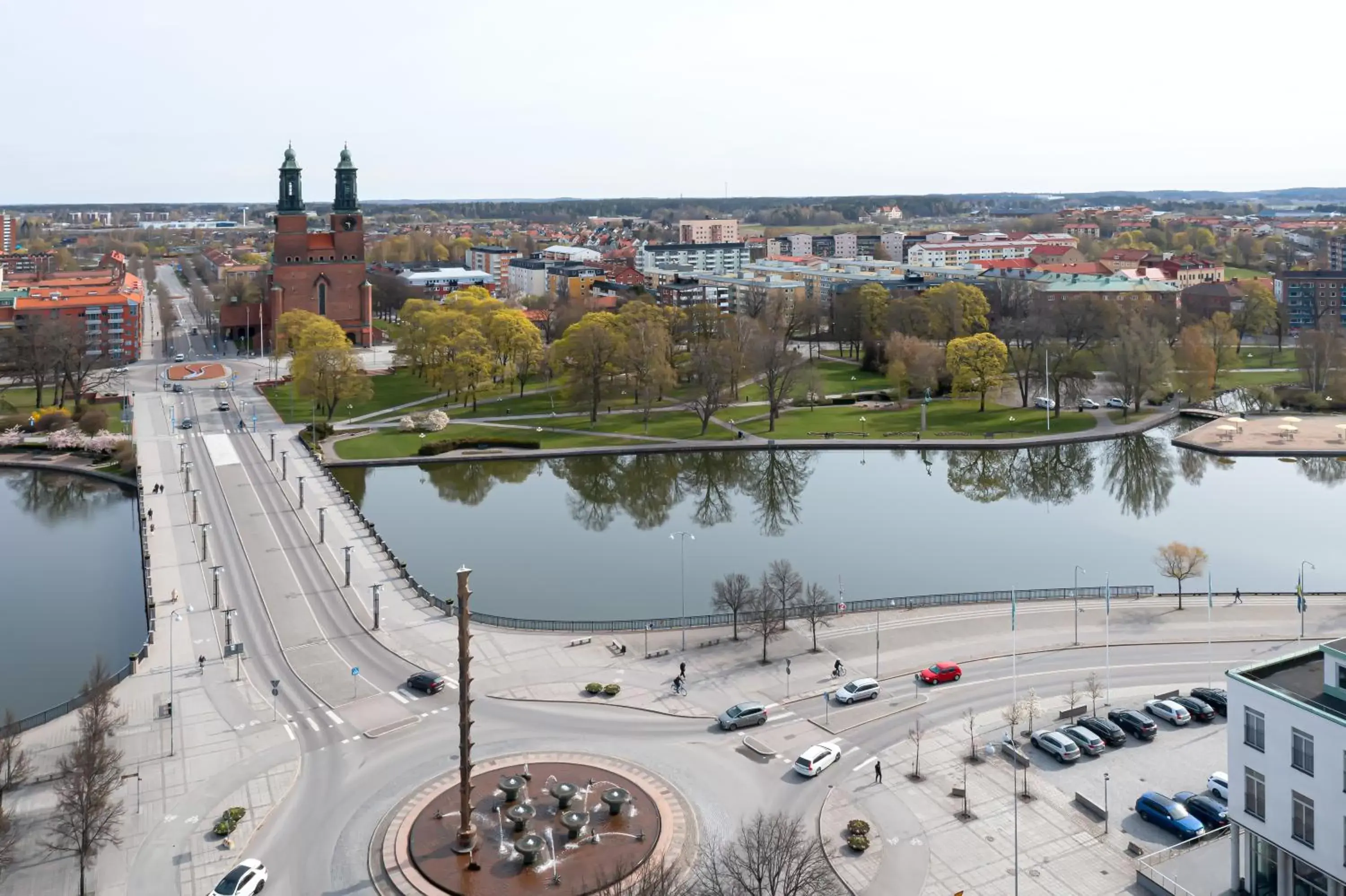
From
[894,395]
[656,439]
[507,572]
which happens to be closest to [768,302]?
[894,395]

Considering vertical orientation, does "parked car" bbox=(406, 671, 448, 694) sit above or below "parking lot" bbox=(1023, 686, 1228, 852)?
above

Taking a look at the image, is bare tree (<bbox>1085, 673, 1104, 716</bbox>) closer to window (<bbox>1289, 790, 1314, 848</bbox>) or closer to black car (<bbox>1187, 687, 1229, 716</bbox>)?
black car (<bbox>1187, 687, 1229, 716</bbox>)

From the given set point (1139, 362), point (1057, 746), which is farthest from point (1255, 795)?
point (1139, 362)

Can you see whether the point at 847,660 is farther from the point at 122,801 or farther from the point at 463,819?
the point at 122,801

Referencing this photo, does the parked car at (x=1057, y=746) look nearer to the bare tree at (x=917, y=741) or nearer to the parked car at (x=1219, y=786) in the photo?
the bare tree at (x=917, y=741)

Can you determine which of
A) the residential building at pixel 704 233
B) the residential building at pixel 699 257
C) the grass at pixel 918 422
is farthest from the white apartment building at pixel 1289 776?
the residential building at pixel 704 233

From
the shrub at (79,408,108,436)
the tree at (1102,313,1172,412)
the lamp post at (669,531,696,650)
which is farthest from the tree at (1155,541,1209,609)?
the shrub at (79,408,108,436)
